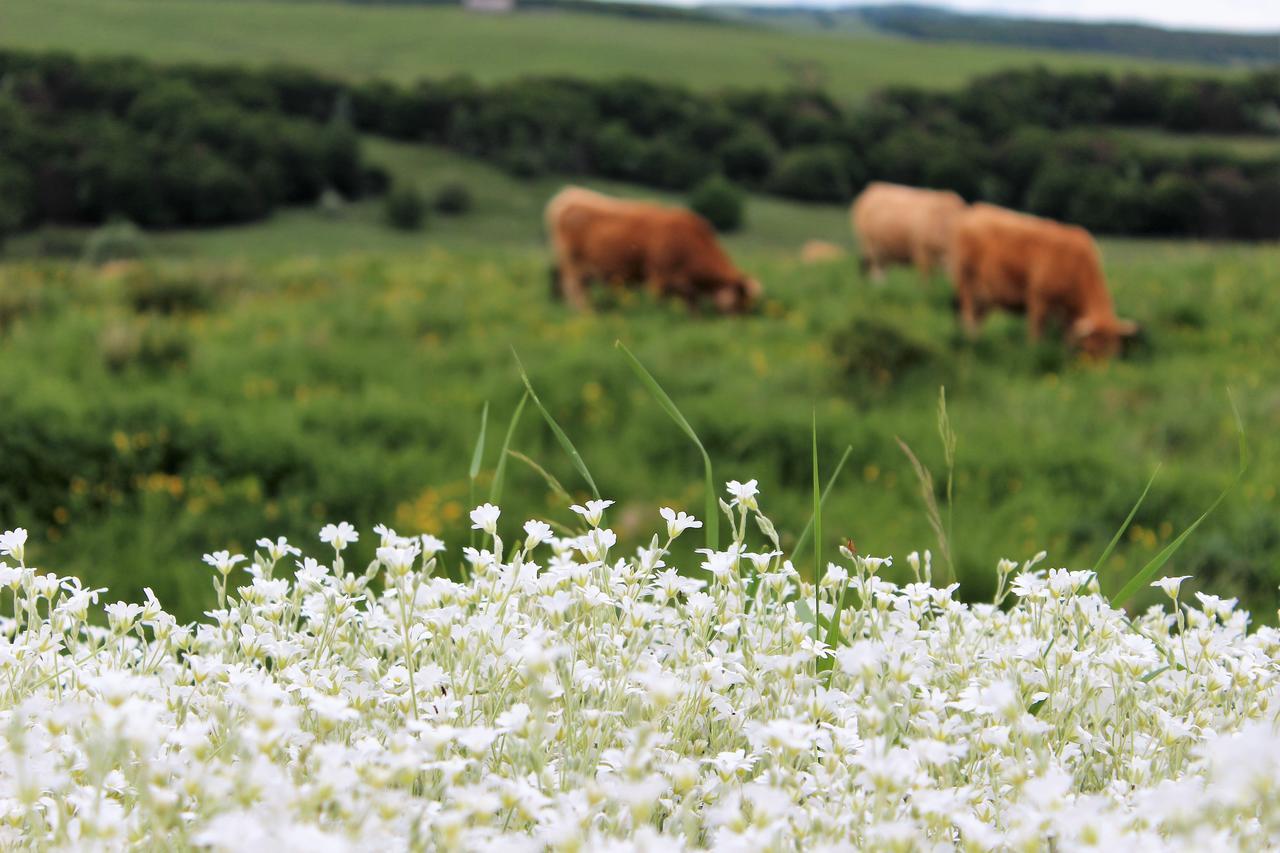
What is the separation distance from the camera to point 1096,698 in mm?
1778

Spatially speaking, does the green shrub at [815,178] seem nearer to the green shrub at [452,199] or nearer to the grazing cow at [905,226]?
the green shrub at [452,199]

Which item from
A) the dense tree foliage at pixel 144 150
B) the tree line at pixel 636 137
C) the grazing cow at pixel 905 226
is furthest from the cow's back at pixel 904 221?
the dense tree foliage at pixel 144 150

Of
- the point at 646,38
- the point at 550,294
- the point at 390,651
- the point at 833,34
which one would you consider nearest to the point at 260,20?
the point at 646,38

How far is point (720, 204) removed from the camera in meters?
59.5

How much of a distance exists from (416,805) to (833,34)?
398ft

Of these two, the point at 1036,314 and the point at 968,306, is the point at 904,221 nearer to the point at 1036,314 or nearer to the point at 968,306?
the point at 968,306

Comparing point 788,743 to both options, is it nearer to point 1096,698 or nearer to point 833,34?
point 1096,698

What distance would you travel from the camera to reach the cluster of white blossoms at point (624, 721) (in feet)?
3.74

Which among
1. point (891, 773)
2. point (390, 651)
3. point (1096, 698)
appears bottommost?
point (390, 651)

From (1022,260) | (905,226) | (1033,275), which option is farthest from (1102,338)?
(905,226)

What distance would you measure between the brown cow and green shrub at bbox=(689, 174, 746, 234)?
150ft

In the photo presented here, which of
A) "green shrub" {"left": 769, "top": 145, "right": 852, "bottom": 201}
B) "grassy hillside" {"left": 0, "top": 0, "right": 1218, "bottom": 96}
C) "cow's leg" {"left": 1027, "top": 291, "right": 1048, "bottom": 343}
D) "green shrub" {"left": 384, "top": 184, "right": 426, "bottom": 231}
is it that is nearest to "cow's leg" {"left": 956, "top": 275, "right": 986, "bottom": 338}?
"cow's leg" {"left": 1027, "top": 291, "right": 1048, "bottom": 343}

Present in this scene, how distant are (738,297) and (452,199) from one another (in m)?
49.2

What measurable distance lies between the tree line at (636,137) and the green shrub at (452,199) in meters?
4.72
